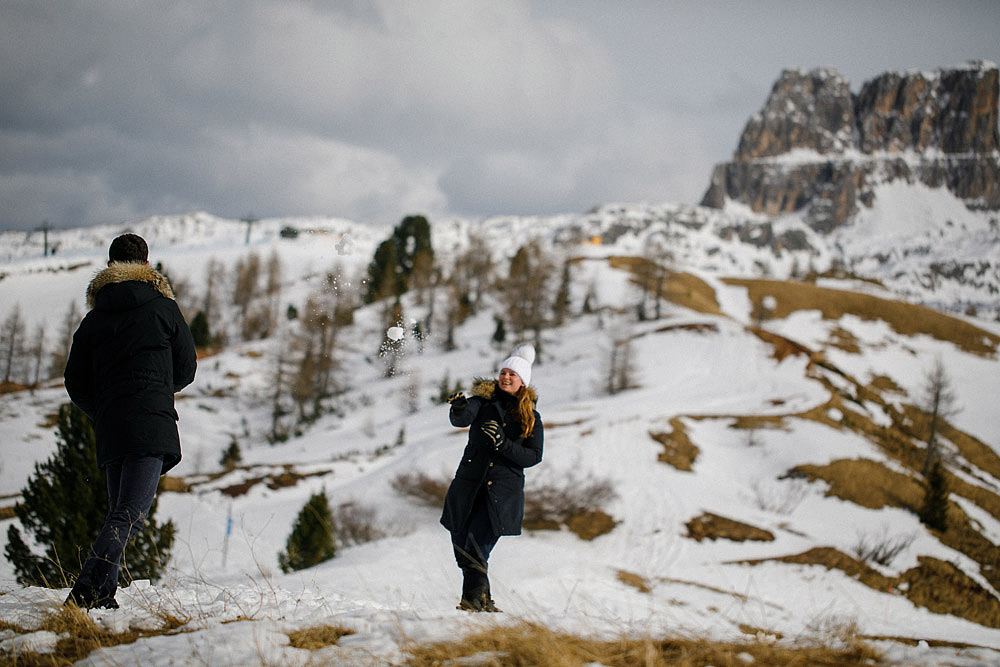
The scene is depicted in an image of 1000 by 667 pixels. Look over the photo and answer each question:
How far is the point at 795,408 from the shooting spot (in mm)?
31703

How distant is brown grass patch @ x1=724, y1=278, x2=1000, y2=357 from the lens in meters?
55.4

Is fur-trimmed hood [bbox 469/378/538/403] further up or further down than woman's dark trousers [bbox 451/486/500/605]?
further up

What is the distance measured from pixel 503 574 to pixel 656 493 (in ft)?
32.7

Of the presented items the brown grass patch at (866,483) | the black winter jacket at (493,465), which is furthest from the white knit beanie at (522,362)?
the brown grass patch at (866,483)

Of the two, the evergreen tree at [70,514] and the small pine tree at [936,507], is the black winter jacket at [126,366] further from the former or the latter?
the small pine tree at [936,507]

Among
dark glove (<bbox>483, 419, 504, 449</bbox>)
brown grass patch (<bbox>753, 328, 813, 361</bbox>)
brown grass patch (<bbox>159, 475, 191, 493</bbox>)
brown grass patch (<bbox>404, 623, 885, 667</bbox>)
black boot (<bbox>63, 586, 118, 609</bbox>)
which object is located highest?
dark glove (<bbox>483, 419, 504, 449</bbox>)

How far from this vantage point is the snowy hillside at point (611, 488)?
336cm

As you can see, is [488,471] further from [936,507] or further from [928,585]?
[936,507]

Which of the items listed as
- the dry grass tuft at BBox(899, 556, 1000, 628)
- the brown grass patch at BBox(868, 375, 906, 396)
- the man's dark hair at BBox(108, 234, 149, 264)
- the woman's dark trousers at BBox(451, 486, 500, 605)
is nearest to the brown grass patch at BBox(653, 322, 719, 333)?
the brown grass patch at BBox(868, 375, 906, 396)

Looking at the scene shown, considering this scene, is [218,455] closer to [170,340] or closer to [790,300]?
[170,340]

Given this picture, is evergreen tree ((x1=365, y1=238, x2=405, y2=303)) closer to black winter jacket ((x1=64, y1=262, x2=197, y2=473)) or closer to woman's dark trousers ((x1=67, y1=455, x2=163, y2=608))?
black winter jacket ((x1=64, y1=262, x2=197, y2=473))

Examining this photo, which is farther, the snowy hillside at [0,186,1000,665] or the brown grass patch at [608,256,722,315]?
the brown grass patch at [608,256,722,315]

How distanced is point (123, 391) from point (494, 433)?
2.62 metres

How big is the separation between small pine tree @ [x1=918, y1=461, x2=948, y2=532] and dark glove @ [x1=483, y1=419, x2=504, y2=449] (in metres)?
26.7
